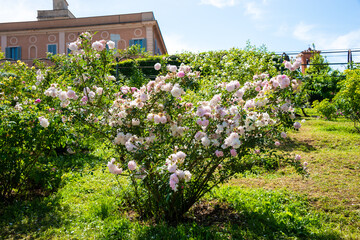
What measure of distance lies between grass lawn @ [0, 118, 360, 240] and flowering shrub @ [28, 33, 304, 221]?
372 millimetres

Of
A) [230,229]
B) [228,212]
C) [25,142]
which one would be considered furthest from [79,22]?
[230,229]

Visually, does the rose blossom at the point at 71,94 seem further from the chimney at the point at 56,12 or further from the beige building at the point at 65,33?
the chimney at the point at 56,12

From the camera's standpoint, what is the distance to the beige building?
69.3 ft

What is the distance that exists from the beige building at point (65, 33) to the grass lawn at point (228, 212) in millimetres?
17838

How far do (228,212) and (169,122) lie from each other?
1447 mm

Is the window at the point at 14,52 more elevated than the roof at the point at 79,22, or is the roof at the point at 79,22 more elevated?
the roof at the point at 79,22

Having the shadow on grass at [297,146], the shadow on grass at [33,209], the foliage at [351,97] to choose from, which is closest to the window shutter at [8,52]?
the shadow on grass at [33,209]

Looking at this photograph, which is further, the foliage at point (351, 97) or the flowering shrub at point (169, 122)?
the foliage at point (351, 97)

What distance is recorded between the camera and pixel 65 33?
72.3 feet

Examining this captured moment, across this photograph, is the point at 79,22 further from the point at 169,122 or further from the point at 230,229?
the point at 230,229

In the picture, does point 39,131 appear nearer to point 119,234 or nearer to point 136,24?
point 119,234

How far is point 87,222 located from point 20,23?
2413 centimetres

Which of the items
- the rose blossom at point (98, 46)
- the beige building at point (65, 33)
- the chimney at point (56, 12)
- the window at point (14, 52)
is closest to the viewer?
Result: the rose blossom at point (98, 46)

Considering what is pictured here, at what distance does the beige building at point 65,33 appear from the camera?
2113 cm
